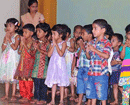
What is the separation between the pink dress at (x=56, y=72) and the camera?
178 inches

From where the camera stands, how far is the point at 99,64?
3719 mm

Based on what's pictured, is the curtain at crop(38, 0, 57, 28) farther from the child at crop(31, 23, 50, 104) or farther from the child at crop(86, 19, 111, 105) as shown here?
the child at crop(86, 19, 111, 105)

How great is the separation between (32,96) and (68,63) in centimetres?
82

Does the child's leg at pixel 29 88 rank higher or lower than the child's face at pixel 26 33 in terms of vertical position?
lower

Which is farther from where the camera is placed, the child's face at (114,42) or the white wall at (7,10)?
the white wall at (7,10)

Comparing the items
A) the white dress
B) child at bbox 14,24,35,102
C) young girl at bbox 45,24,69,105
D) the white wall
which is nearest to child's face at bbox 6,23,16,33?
the white dress

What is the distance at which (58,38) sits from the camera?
461 cm

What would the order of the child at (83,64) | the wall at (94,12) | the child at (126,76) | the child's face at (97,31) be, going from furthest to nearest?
the wall at (94,12)
the child at (83,64)
the child at (126,76)
the child's face at (97,31)

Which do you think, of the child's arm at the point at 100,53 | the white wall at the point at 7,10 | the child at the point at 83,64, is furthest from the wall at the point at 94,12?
the child's arm at the point at 100,53

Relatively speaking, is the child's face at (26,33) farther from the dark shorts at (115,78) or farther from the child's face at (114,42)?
the dark shorts at (115,78)

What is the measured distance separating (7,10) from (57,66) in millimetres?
2529

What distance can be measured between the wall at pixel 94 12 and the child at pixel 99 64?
2611mm

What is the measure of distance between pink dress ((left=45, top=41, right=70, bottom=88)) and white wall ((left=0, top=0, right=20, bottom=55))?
2.28 meters

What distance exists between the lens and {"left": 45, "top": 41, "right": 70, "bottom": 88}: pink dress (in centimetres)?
453
